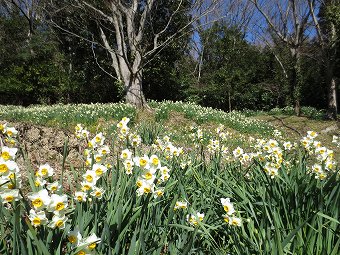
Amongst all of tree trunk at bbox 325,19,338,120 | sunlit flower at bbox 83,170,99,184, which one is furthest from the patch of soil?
tree trunk at bbox 325,19,338,120

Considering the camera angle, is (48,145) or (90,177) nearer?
(90,177)

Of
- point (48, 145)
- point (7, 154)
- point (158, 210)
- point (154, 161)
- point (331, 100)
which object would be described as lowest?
point (158, 210)

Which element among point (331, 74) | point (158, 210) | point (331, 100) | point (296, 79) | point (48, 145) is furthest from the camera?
point (296, 79)

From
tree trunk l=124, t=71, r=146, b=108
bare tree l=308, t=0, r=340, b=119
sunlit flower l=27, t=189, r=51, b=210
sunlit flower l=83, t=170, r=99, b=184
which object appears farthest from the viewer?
bare tree l=308, t=0, r=340, b=119

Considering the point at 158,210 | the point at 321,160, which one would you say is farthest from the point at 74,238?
the point at 321,160

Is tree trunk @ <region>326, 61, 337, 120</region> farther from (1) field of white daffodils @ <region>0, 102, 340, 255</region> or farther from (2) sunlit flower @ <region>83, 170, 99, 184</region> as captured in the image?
(2) sunlit flower @ <region>83, 170, 99, 184</region>

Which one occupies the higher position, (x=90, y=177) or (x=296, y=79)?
(x=296, y=79)

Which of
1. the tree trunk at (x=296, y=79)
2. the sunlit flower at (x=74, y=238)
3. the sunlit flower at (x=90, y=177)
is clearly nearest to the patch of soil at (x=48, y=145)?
the sunlit flower at (x=90, y=177)

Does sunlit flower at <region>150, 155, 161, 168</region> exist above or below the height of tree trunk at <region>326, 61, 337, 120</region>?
below

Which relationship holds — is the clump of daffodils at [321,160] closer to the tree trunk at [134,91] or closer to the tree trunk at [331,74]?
the tree trunk at [134,91]

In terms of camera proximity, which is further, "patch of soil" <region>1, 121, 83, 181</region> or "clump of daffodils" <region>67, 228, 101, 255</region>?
"patch of soil" <region>1, 121, 83, 181</region>

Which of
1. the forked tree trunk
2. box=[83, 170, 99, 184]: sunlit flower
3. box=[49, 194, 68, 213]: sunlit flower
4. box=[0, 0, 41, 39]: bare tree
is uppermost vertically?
box=[0, 0, 41, 39]: bare tree

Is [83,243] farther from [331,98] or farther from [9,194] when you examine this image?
[331,98]

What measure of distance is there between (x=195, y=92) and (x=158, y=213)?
707 inches
